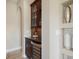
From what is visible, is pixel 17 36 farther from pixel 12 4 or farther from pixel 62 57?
pixel 62 57

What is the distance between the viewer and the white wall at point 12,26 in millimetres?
7969

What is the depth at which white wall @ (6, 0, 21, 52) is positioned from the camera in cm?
797

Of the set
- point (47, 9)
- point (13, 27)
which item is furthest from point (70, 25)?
point (13, 27)

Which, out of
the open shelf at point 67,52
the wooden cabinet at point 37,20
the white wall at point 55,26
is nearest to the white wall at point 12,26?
the wooden cabinet at point 37,20

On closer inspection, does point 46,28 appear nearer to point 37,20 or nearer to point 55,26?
point 55,26

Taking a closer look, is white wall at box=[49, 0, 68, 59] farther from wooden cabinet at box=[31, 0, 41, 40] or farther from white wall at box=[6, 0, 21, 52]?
white wall at box=[6, 0, 21, 52]

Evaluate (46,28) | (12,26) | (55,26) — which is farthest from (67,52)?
(12,26)

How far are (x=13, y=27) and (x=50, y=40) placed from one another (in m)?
6.50

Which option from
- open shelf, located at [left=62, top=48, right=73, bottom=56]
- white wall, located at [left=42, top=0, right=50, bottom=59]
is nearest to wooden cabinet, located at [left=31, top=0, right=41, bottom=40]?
white wall, located at [left=42, top=0, right=50, bottom=59]

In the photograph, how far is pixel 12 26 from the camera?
27.2 ft

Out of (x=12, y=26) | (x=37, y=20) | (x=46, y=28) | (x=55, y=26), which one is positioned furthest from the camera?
(x=12, y=26)

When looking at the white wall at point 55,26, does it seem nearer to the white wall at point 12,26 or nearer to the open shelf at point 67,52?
the open shelf at point 67,52

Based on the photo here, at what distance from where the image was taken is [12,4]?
8250mm

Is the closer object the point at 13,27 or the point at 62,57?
the point at 62,57
